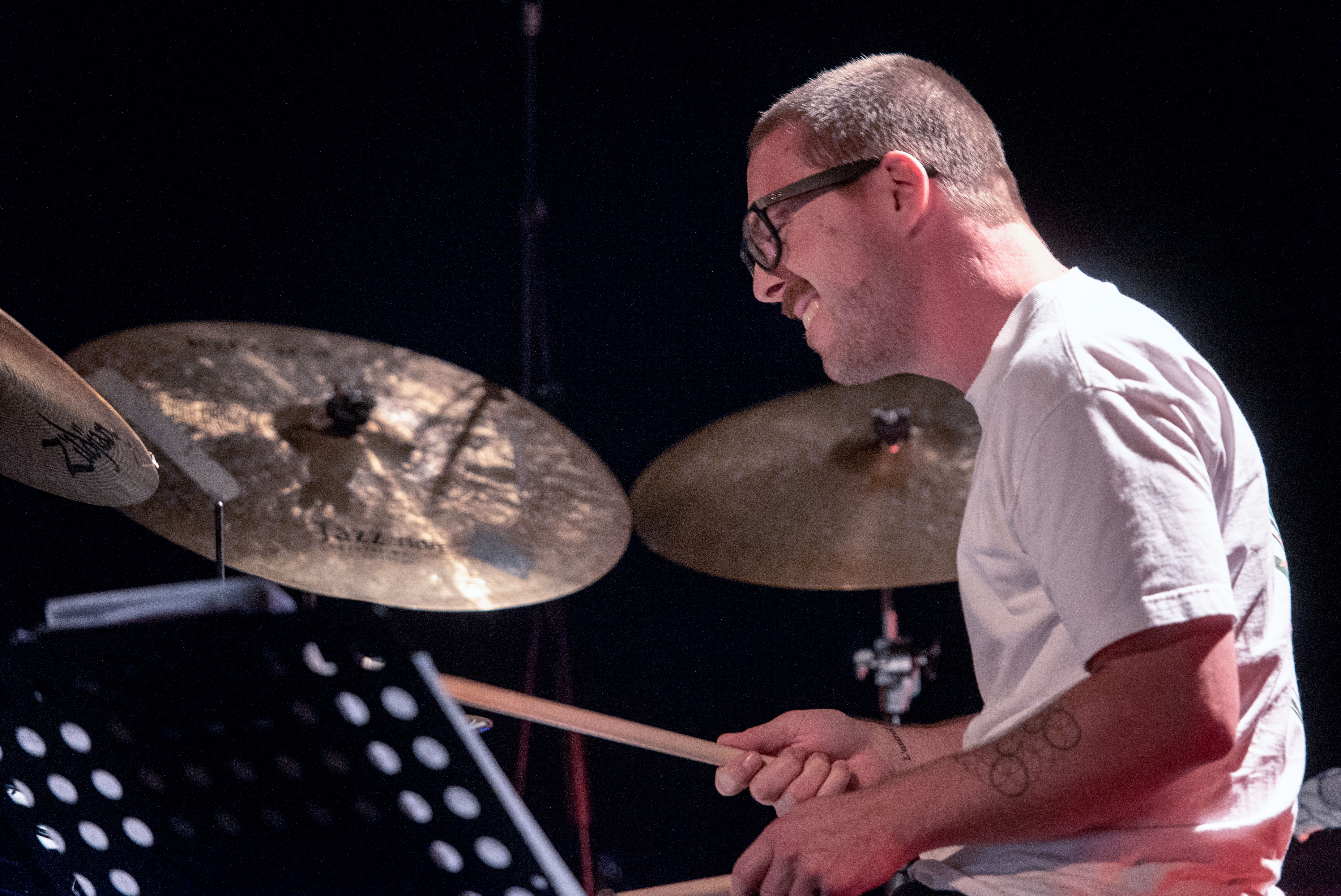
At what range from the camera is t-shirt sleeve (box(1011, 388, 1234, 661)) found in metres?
0.74

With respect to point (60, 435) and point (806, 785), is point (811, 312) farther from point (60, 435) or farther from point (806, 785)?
point (60, 435)

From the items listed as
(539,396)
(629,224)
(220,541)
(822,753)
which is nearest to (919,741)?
(822,753)

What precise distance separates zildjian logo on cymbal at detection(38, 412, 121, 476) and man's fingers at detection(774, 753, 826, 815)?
939mm

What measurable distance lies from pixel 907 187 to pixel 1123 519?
564 mm

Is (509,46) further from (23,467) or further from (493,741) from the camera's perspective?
(493,741)

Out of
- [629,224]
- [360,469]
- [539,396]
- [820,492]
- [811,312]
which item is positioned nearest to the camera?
[811,312]

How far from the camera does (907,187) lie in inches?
46.1

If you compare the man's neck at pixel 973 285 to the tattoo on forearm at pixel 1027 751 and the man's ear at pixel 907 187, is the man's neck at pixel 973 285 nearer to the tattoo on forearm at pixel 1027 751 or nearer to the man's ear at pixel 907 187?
the man's ear at pixel 907 187

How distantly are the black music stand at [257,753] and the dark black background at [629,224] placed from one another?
1499 millimetres

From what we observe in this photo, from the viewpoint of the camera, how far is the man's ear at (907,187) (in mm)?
1161

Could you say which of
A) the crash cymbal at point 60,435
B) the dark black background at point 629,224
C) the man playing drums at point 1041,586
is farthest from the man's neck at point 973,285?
the dark black background at point 629,224

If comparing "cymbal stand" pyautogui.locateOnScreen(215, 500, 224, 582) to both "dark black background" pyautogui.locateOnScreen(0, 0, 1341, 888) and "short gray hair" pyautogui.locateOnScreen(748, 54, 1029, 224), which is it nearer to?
"dark black background" pyautogui.locateOnScreen(0, 0, 1341, 888)

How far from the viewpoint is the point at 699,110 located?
8.69 feet

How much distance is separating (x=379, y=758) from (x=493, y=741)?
2027mm
